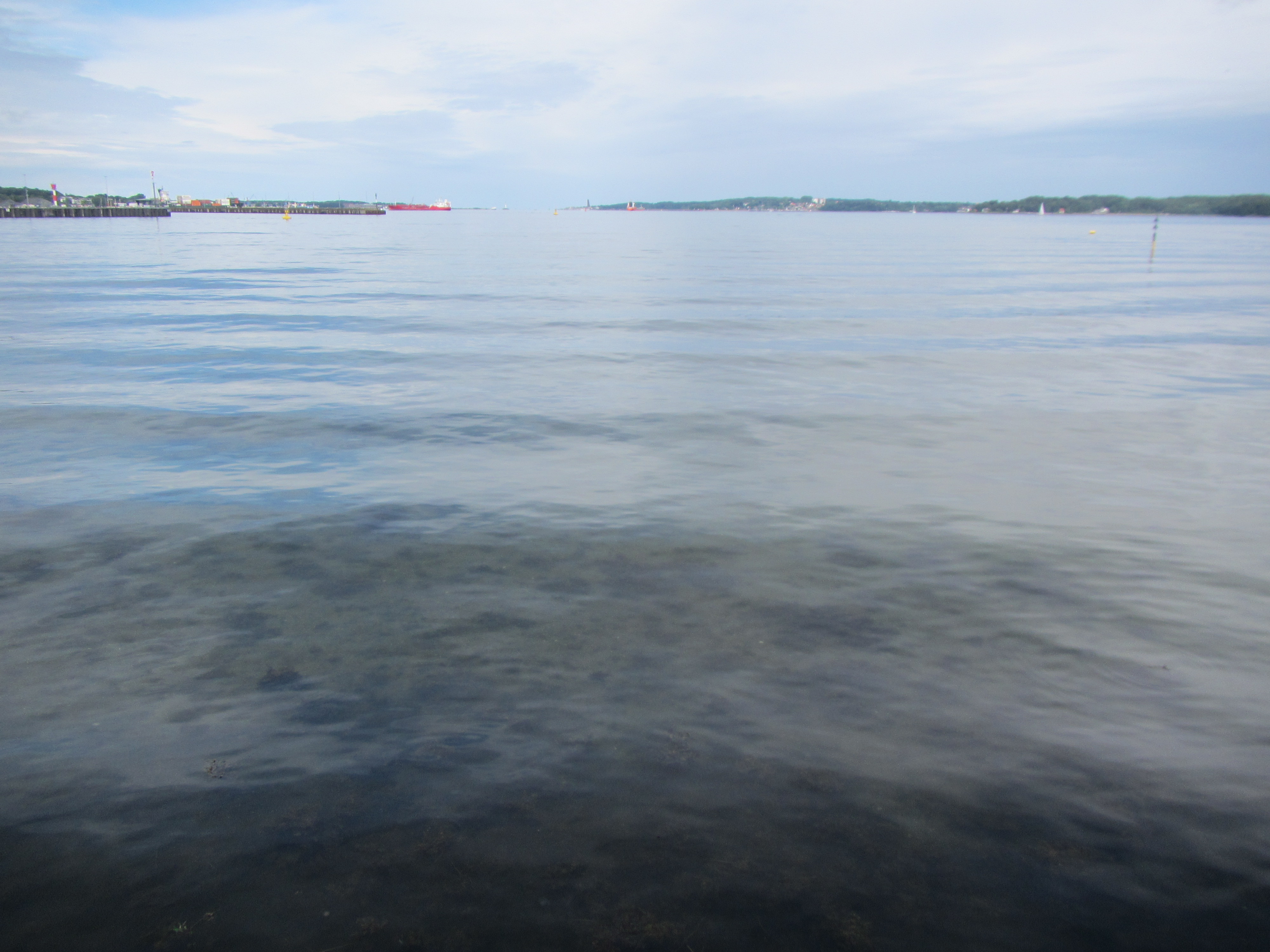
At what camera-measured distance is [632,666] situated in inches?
284

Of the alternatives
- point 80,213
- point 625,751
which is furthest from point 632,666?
point 80,213

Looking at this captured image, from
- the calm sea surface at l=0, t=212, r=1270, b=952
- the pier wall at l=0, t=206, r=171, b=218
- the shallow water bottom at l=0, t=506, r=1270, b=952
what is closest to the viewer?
the shallow water bottom at l=0, t=506, r=1270, b=952

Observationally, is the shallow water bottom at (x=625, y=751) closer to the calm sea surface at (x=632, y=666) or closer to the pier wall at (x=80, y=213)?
the calm sea surface at (x=632, y=666)

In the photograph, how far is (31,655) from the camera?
7281mm

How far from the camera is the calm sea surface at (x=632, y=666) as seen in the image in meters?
4.70

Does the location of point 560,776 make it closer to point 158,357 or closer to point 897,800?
point 897,800

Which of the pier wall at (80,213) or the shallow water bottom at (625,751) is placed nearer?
the shallow water bottom at (625,751)

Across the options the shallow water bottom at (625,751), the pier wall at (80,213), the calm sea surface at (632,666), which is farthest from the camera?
the pier wall at (80,213)

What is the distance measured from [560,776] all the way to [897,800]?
2.30 m

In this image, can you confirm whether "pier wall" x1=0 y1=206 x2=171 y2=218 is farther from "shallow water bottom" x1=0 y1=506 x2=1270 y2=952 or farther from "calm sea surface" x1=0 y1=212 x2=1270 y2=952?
"shallow water bottom" x1=0 y1=506 x2=1270 y2=952

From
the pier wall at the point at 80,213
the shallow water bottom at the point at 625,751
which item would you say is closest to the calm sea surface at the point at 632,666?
the shallow water bottom at the point at 625,751

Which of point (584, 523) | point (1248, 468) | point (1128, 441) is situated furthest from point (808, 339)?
point (584, 523)

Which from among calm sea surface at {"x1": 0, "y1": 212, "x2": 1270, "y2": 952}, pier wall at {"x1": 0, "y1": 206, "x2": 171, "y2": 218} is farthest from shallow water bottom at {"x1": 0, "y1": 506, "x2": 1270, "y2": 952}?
pier wall at {"x1": 0, "y1": 206, "x2": 171, "y2": 218}

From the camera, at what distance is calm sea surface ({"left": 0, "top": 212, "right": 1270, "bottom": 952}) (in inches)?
185
